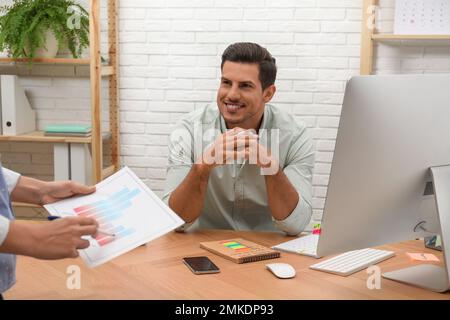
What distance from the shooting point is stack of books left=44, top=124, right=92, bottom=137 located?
9.96 ft

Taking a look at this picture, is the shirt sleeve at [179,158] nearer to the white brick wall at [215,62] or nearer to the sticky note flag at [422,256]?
the sticky note flag at [422,256]

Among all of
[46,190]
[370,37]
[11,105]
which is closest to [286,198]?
[46,190]

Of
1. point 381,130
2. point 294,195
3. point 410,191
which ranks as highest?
point 381,130

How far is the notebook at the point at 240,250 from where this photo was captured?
4.87ft

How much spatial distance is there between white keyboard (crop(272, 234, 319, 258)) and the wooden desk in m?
0.03

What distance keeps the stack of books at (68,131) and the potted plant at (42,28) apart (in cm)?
39

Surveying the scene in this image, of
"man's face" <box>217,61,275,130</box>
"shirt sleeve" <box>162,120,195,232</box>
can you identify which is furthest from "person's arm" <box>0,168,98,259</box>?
"man's face" <box>217,61,275,130</box>

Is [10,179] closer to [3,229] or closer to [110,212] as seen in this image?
[110,212]

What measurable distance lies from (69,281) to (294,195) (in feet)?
2.58

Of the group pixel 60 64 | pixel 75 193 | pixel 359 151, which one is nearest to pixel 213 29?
pixel 60 64

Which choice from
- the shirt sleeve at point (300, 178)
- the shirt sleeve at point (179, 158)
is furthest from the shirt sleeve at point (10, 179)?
the shirt sleeve at point (300, 178)

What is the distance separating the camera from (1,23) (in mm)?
3010

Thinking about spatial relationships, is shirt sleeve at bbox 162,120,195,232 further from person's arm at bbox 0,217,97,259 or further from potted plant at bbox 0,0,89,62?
potted plant at bbox 0,0,89,62
